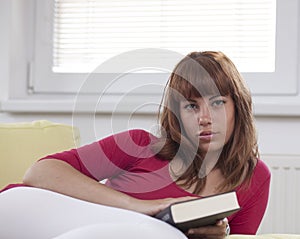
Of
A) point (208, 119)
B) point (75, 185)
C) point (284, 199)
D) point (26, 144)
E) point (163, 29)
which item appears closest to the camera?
point (75, 185)

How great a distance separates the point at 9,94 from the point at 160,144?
4.01 feet

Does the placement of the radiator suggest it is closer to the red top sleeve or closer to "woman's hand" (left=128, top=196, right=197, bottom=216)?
the red top sleeve

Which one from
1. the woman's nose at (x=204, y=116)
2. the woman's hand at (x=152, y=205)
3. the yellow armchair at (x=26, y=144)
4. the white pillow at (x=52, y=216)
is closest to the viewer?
the white pillow at (x=52, y=216)

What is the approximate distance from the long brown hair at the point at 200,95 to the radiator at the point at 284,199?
79 centimetres

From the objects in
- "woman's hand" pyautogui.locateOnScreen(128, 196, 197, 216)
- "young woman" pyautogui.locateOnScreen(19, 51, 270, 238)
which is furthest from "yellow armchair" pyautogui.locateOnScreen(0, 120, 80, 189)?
"woman's hand" pyautogui.locateOnScreen(128, 196, 197, 216)

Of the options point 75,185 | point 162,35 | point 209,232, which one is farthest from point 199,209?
point 162,35

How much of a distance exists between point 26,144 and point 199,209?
107 centimetres

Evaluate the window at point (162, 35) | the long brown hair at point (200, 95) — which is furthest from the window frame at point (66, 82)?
the long brown hair at point (200, 95)

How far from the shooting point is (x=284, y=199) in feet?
7.13

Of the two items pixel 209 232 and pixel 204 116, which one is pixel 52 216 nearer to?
pixel 209 232

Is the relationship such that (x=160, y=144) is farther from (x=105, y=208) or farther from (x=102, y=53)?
(x=102, y=53)

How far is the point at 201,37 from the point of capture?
241cm

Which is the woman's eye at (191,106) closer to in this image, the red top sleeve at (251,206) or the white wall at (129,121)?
the red top sleeve at (251,206)

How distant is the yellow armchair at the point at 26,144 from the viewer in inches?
69.6
